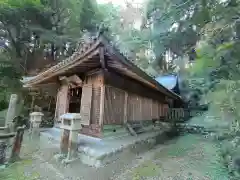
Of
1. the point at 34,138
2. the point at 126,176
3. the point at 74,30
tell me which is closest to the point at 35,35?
the point at 74,30

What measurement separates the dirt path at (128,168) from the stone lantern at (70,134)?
0.99 ft

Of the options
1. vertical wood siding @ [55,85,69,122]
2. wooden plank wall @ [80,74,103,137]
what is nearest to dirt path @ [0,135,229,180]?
wooden plank wall @ [80,74,103,137]

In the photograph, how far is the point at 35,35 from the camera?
13.0m

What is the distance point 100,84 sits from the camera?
16.3ft

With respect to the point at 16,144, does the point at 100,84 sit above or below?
above

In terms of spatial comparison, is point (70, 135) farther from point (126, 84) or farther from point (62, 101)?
point (62, 101)

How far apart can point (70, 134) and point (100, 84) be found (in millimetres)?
1951

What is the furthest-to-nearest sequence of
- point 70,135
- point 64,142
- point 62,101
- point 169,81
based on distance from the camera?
point 169,81 → point 62,101 → point 64,142 → point 70,135

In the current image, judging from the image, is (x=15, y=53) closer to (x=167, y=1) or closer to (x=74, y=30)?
(x=74, y=30)

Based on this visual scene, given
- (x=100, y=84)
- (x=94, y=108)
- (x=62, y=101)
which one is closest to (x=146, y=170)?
(x=94, y=108)

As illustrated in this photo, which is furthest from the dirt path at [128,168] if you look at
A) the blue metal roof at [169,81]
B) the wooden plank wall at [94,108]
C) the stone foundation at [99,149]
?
the blue metal roof at [169,81]

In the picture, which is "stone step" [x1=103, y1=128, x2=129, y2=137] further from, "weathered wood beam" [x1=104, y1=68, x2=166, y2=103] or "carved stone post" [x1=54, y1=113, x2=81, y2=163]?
"weathered wood beam" [x1=104, y1=68, x2=166, y2=103]

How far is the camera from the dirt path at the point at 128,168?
10.9ft

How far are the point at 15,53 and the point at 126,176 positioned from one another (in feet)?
44.5
